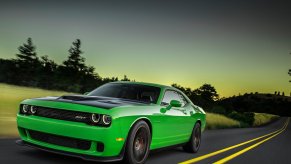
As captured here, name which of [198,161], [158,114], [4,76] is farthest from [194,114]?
[4,76]

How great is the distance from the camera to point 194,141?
9.41m

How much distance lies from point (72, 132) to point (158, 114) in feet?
5.95

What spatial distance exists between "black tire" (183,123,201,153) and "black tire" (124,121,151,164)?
2.73 meters

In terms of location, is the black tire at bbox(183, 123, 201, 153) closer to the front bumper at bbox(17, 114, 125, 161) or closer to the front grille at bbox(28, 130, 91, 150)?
the front bumper at bbox(17, 114, 125, 161)

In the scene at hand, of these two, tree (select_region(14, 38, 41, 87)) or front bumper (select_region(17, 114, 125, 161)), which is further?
tree (select_region(14, 38, 41, 87))

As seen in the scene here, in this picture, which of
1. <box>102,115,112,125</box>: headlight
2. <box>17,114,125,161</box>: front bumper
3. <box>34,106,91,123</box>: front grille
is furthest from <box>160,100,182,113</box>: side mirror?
<box>34,106,91,123</box>: front grille

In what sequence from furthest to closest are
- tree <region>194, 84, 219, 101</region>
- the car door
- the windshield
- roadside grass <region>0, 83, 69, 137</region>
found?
1. tree <region>194, 84, 219, 101</region>
2. roadside grass <region>0, 83, 69, 137</region>
3. the windshield
4. the car door

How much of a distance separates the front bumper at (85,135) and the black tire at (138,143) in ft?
0.57

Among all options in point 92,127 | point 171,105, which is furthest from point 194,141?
point 92,127

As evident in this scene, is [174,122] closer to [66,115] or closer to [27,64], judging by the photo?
[66,115]

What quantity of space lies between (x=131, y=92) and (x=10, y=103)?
11323 mm

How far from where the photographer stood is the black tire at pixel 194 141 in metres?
9.26

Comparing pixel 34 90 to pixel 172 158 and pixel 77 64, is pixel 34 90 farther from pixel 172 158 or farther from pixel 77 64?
pixel 77 64

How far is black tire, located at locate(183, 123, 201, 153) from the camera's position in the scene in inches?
364
